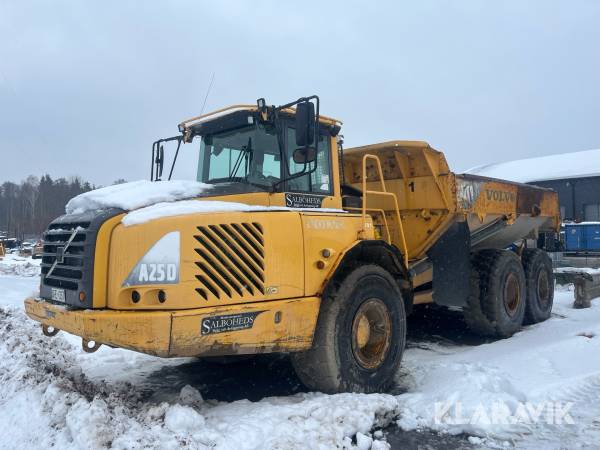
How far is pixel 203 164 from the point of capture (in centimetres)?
563

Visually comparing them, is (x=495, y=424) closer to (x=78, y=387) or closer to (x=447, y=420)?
(x=447, y=420)

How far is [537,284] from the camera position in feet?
30.6

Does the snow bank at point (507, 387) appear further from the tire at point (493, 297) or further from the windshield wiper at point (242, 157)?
the windshield wiper at point (242, 157)

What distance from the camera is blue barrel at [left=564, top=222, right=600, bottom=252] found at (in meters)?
23.7

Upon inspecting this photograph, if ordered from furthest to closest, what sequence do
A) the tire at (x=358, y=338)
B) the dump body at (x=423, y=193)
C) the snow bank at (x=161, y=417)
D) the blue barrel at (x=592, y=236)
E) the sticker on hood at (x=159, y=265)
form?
the blue barrel at (x=592, y=236) < the dump body at (x=423, y=193) < the tire at (x=358, y=338) < the sticker on hood at (x=159, y=265) < the snow bank at (x=161, y=417)

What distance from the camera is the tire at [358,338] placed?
15.3 ft

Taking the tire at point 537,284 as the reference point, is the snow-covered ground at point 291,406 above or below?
below

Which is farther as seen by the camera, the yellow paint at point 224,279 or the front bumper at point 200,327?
the yellow paint at point 224,279

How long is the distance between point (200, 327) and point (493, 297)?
5258mm

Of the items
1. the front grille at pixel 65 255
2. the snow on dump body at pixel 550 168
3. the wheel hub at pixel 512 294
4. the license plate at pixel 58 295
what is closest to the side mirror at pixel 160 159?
the front grille at pixel 65 255

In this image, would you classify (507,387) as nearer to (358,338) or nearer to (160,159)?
(358,338)

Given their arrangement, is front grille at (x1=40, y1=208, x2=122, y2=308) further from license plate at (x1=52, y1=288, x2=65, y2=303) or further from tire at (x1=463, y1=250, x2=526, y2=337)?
tire at (x1=463, y1=250, x2=526, y2=337)

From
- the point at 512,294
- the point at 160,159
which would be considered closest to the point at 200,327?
the point at 160,159

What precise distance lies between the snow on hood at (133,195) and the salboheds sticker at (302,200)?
0.76 meters
